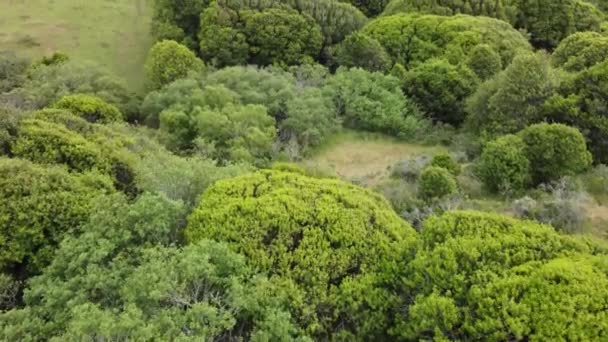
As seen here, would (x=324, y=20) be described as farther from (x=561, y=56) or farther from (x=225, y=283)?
(x=225, y=283)

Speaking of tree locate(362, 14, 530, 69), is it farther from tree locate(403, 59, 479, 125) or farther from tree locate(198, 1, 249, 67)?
tree locate(198, 1, 249, 67)

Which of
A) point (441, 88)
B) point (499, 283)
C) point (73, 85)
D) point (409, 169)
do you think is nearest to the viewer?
point (499, 283)

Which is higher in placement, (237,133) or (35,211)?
(35,211)

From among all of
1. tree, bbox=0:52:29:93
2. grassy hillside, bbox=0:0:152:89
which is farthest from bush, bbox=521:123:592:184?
tree, bbox=0:52:29:93

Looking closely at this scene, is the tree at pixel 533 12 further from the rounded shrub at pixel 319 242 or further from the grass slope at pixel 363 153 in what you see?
the rounded shrub at pixel 319 242

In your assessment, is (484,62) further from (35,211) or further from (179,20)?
(35,211)

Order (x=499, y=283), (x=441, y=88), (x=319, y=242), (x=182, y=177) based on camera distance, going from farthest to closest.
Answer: (x=441, y=88)
(x=182, y=177)
(x=319, y=242)
(x=499, y=283)

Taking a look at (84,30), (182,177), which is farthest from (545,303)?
(84,30)
